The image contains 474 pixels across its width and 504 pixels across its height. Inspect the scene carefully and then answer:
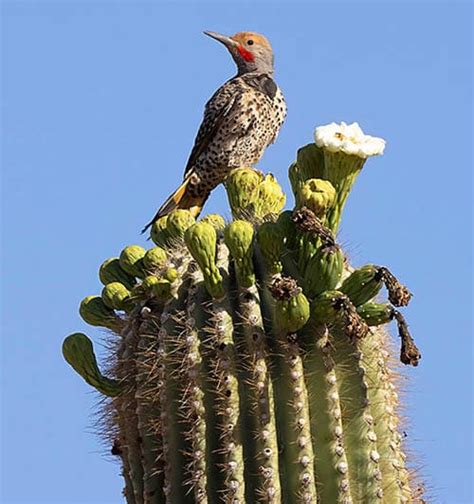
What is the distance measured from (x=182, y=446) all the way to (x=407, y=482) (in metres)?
0.80

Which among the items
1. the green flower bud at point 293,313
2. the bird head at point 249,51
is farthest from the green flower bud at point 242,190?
the bird head at point 249,51

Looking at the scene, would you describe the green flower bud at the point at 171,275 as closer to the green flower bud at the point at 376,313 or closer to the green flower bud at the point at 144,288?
the green flower bud at the point at 144,288

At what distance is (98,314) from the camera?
5.00 meters

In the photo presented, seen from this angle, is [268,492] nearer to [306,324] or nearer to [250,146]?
[306,324]

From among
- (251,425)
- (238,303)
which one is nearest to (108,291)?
(238,303)

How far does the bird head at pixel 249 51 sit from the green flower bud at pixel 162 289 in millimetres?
5603

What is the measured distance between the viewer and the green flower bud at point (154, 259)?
4.89m

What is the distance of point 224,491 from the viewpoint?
424 cm

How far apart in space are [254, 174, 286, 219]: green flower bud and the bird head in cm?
512

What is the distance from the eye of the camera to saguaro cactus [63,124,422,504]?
4.28m

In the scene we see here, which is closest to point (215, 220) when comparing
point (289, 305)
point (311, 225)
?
point (311, 225)

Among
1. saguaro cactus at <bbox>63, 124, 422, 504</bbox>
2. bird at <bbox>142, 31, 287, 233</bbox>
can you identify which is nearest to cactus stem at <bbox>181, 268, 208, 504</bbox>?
saguaro cactus at <bbox>63, 124, 422, 504</bbox>

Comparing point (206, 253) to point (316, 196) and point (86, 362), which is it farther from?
point (86, 362)

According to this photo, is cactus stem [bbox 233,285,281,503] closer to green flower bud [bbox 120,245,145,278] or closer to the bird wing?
green flower bud [bbox 120,245,145,278]
